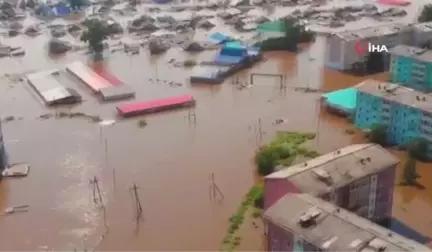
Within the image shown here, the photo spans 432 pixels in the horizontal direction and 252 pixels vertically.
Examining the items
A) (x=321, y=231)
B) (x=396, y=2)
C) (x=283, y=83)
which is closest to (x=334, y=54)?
(x=283, y=83)

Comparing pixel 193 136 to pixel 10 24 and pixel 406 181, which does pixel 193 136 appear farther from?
pixel 10 24

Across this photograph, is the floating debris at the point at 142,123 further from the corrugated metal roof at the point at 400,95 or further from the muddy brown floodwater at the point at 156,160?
the corrugated metal roof at the point at 400,95

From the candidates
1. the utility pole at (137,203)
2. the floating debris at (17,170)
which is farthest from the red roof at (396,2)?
the floating debris at (17,170)

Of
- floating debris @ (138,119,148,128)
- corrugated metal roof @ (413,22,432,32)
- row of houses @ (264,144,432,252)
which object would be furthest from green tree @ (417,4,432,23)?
row of houses @ (264,144,432,252)

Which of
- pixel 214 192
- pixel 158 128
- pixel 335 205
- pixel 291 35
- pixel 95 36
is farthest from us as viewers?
pixel 291 35

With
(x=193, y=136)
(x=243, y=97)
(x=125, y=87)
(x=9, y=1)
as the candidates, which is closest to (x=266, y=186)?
(x=193, y=136)

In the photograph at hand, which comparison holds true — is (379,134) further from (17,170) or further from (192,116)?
(17,170)

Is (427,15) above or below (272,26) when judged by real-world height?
above
